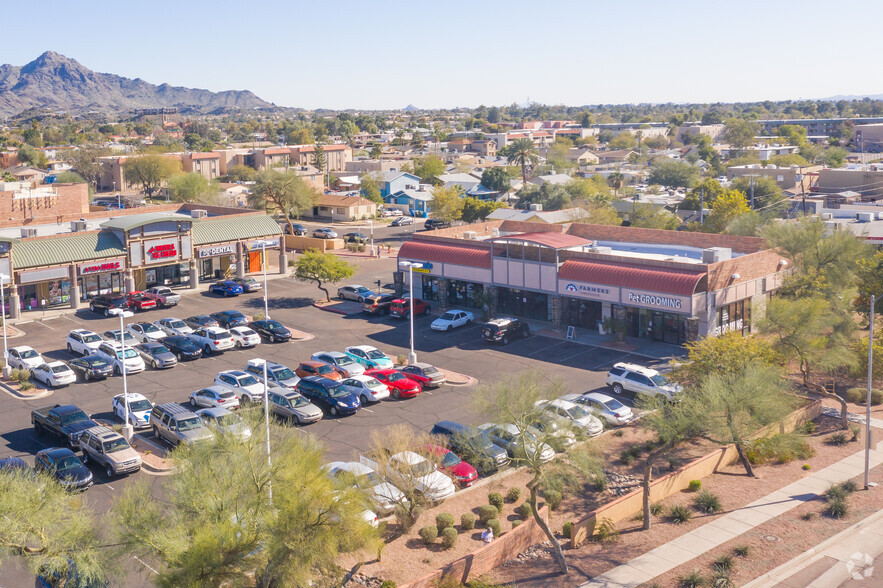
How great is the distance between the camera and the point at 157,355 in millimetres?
42062

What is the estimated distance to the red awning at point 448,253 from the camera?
52.2m

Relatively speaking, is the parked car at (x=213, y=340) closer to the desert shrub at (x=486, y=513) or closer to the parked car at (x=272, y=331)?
the parked car at (x=272, y=331)

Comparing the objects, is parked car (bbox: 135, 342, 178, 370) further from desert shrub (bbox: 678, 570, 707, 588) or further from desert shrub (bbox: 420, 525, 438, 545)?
desert shrub (bbox: 678, 570, 707, 588)

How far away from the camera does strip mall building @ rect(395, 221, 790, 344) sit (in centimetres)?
4359

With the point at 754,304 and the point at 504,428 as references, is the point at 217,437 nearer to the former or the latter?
the point at 504,428

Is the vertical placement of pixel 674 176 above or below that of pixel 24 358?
above

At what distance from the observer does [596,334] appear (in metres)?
47.5

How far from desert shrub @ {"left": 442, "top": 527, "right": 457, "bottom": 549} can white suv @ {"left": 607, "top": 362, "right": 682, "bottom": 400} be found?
1472cm

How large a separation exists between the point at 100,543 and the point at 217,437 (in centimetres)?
345

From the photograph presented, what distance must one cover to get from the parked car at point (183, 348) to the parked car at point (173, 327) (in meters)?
2.34

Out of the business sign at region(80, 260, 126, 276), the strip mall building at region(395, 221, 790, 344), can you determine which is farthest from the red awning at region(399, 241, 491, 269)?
the business sign at region(80, 260, 126, 276)

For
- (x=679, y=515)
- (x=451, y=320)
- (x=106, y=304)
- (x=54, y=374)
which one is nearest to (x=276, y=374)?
(x=54, y=374)

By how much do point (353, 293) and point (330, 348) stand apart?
11.7 m

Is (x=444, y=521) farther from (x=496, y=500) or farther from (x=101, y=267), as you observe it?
(x=101, y=267)
